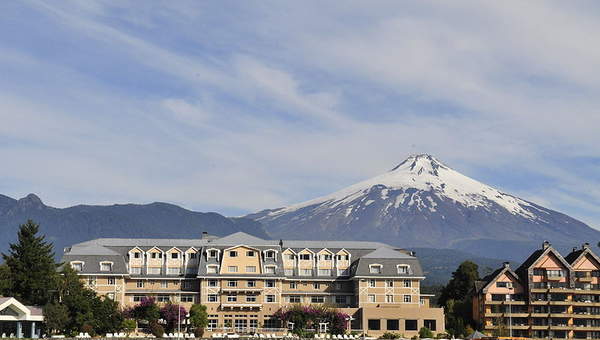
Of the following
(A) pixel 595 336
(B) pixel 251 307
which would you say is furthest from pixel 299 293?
(A) pixel 595 336

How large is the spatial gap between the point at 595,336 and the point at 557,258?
1342 cm

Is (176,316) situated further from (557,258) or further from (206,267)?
(557,258)

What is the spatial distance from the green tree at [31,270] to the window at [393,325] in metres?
49.8

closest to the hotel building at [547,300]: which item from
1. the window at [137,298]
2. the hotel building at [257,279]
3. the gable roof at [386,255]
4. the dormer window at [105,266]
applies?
the hotel building at [257,279]

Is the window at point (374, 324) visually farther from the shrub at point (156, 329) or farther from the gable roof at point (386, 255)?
the shrub at point (156, 329)

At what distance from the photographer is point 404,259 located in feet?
482

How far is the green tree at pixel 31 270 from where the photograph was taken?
12138 centimetres

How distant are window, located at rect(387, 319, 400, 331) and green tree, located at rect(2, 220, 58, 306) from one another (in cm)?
4980

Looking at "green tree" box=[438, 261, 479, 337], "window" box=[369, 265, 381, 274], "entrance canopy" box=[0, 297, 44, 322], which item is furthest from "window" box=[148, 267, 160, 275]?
"green tree" box=[438, 261, 479, 337]

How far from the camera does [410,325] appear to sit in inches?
5399

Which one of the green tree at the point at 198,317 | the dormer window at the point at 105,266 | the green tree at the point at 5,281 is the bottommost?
the green tree at the point at 198,317

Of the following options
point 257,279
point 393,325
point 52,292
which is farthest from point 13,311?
point 393,325

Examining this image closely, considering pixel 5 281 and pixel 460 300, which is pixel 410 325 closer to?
pixel 460 300

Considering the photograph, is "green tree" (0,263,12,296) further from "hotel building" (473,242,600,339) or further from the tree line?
"hotel building" (473,242,600,339)
